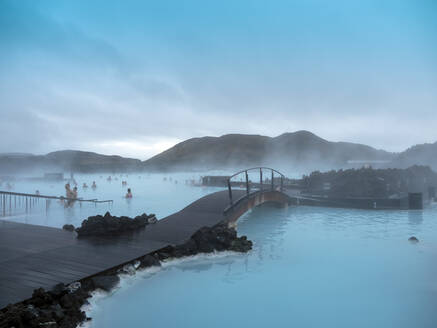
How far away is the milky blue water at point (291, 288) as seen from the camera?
4.41 metres

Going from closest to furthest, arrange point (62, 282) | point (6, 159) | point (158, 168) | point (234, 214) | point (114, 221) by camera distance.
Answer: point (62, 282), point (114, 221), point (234, 214), point (6, 159), point (158, 168)

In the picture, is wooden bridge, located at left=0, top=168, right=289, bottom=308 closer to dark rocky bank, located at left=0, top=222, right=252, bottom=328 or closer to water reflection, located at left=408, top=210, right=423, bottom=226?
dark rocky bank, located at left=0, top=222, right=252, bottom=328

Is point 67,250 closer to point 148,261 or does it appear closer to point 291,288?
point 148,261

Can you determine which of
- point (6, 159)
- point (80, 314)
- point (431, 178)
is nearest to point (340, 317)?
point (80, 314)

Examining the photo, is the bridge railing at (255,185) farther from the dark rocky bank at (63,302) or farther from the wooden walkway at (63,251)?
the dark rocky bank at (63,302)

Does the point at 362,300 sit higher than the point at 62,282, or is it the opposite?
the point at 62,282

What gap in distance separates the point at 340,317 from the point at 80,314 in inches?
151

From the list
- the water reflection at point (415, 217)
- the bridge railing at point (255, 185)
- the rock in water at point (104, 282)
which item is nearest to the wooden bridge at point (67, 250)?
the rock in water at point (104, 282)

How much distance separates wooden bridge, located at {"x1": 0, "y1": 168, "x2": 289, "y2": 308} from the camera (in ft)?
14.3

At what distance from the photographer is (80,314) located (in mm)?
3893

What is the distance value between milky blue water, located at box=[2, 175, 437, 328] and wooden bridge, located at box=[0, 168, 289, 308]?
63cm

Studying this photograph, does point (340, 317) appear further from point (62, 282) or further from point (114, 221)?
point (114, 221)

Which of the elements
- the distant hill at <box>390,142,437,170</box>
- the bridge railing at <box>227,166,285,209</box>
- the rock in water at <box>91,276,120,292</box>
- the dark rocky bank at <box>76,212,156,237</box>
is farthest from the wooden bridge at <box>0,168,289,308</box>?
the distant hill at <box>390,142,437,170</box>

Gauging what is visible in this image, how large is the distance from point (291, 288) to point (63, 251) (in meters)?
4.55
